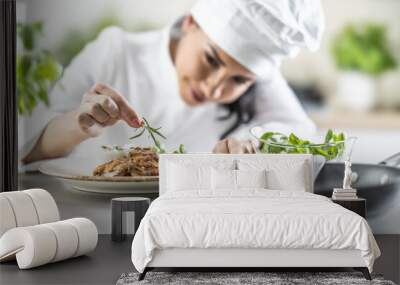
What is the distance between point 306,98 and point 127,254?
2437 mm

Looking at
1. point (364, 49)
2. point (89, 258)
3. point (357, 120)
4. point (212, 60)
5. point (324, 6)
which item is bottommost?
point (89, 258)

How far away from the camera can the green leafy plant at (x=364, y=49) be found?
22.9 ft

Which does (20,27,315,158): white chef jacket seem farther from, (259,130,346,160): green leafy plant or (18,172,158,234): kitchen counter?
(18,172,158,234): kitchen counter

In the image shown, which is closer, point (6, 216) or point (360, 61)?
point (6, 216)

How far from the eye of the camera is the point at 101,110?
23.1ft

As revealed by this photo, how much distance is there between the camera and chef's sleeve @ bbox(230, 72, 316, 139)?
6977 millimetres

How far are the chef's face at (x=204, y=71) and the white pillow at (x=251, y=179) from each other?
1.02 m

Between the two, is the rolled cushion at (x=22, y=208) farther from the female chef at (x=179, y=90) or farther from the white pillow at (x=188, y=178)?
the female chef at (x=179, y=90)

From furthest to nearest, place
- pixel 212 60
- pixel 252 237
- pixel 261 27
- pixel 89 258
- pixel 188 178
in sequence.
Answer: pixel 212 60
pixel 261 27
pixel 188 178
pixel 89 258
pixel 252 237

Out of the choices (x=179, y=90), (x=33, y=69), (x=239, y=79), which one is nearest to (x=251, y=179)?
(x=239, y=79)

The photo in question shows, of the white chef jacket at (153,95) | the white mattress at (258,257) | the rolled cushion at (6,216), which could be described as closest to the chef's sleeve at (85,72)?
the white chef jacket at (153,95)

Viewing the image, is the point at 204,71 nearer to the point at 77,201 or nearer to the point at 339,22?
the point at 339,22

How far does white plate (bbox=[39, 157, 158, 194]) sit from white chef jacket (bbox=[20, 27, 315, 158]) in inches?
4.5

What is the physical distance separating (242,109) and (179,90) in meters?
0.66
